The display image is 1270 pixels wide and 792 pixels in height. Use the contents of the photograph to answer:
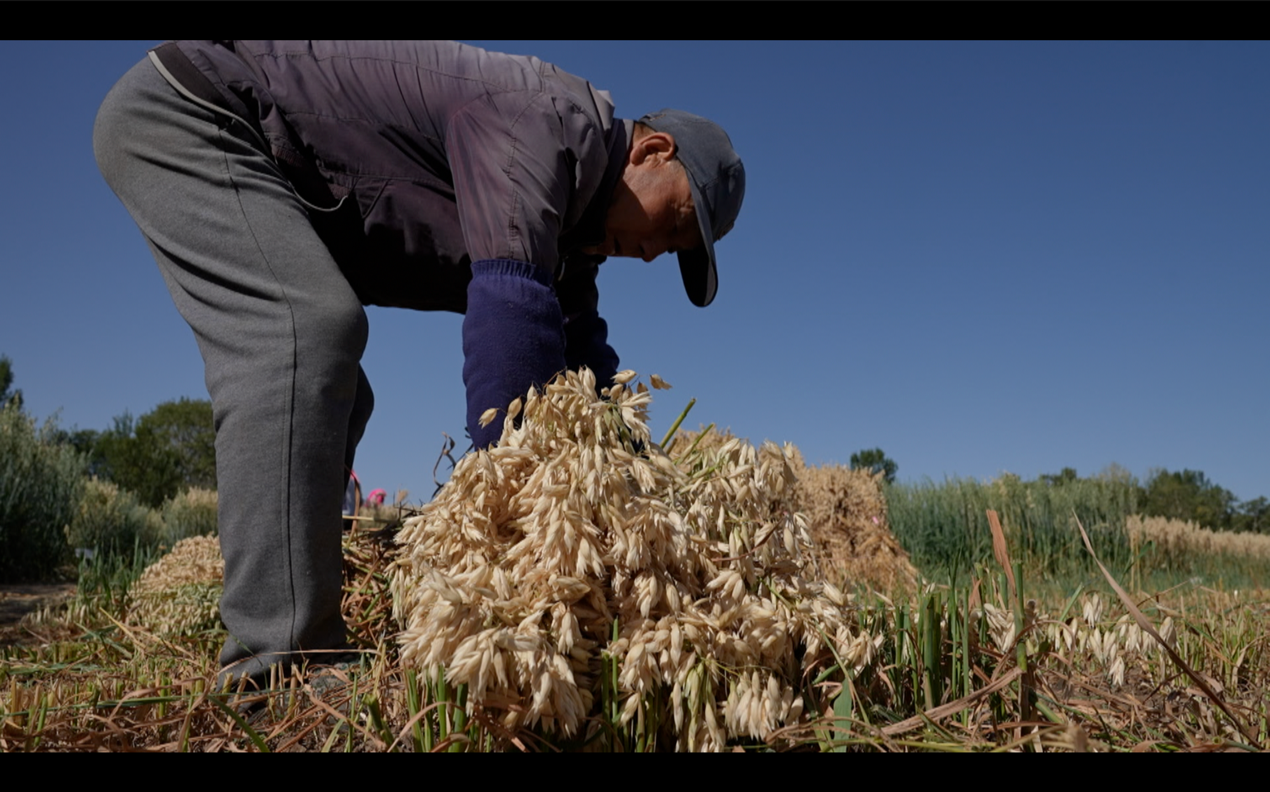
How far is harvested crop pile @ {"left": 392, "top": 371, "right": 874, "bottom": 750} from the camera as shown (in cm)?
135

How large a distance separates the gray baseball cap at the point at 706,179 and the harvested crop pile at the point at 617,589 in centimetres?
113

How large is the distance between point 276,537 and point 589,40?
4.84ft

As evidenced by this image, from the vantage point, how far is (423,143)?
7.73ft

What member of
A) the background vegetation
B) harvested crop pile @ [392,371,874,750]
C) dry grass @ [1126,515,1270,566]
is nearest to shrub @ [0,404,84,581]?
the background vegetation

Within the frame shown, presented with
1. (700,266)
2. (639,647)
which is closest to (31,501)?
(700,266)

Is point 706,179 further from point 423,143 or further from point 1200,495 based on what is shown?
point 1200,495

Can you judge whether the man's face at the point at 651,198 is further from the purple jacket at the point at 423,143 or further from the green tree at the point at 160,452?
the green tree at the point at 160,452

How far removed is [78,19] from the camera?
1.92 meters

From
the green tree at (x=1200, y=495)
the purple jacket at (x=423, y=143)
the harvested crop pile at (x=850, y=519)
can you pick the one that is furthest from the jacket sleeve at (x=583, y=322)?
the green tree at (x=1200, y=495)

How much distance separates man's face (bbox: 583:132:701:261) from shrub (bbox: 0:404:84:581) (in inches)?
311

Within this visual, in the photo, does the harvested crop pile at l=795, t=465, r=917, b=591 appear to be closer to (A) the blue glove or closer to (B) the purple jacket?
(B) the purple jacket

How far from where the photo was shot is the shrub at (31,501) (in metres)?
7.81

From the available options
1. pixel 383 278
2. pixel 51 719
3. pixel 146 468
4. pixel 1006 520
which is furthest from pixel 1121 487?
pixel 146 468

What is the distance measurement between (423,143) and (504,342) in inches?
33.4
